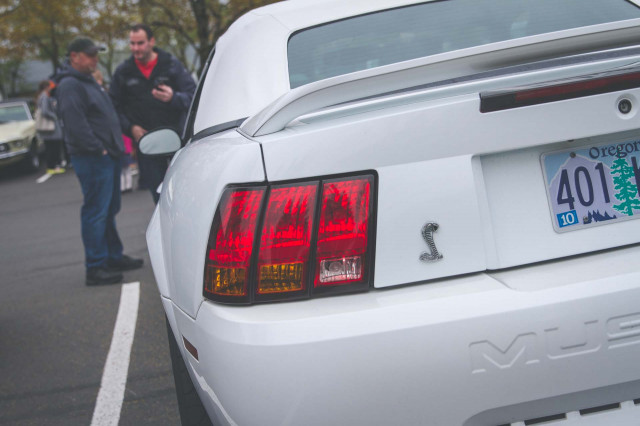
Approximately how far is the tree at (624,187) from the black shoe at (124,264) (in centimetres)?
522

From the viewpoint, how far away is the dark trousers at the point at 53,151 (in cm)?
1695

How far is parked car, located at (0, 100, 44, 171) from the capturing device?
56.2 ft

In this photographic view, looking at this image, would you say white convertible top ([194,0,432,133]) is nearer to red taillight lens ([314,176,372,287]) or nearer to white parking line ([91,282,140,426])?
red taillight lens ([314,176,372,287])

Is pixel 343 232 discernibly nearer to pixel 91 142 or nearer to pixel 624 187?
pixel 624 187

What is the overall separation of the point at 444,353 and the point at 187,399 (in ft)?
3.51

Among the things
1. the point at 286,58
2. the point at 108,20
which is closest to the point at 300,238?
the point at 286,58

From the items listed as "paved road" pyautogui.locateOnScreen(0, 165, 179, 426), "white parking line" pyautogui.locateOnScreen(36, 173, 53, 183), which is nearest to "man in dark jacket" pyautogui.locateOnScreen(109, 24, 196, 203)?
"paved road" pyautogui.locateOnScreen(0, 165, 179, 426)

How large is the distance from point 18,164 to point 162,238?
16550 mm

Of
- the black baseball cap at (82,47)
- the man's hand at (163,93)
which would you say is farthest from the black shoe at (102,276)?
the black baseball cap at (82,47)

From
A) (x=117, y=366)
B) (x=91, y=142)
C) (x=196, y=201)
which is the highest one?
(x=91, y=142)

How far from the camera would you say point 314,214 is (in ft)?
6.20

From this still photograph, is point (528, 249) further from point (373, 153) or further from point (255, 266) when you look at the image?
point (255, 266)

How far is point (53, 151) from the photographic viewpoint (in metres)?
17.2

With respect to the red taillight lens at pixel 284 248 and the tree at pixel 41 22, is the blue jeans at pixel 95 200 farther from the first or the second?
the tree at pixel 41 22
